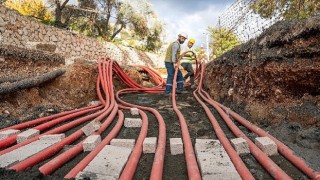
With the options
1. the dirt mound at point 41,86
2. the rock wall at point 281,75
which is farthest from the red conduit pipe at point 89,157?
the rock wall at point 281,75

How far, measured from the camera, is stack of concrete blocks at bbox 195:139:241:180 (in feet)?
6.60

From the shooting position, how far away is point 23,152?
2.40 meters

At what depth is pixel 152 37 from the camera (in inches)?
901

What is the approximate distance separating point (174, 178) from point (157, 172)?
9.5 inches

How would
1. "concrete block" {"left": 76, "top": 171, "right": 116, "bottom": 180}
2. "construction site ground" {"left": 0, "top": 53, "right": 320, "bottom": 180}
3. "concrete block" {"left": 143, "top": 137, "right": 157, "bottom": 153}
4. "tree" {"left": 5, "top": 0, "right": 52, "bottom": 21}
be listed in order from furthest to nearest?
1. "tree" {"left": 5, "top": 0, "right": 52, "bottom": 21}
2. "concrete block" {"left": 143, "top": 137, "right": 157, "bottom": 153}
3. "construction site ground" {"left": 0, "top": 53, "right": 320, "bottom": 180}
4. "concrete block" {"left": 76, "top": 171, "right": 116, "bottom": 180}

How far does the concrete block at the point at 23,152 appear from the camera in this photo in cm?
215

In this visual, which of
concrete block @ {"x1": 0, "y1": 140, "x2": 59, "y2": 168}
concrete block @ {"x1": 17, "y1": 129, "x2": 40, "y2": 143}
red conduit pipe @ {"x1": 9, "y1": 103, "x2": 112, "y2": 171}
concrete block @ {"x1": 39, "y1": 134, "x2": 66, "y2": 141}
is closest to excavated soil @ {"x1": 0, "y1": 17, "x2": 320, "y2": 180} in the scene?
red conduit pipe @ {"x1": 9, "y1": 103, "x2": 112, "y2": 171}

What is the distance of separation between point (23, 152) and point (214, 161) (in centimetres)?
172

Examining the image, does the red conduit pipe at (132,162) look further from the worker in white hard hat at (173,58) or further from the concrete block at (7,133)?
the worker in white hard hat at (173,58)

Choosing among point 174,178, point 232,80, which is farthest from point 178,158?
point 232,80

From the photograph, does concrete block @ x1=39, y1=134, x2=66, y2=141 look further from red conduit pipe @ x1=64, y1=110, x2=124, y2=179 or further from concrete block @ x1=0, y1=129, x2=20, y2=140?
red conduit pipe @ x1=64, y1=110, x2=124, y2=179

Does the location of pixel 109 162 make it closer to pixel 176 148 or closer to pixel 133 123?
pixel 176 148

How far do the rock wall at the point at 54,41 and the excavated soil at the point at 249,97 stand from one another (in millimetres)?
1640

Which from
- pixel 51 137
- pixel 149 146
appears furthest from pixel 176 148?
pixel 51 137
